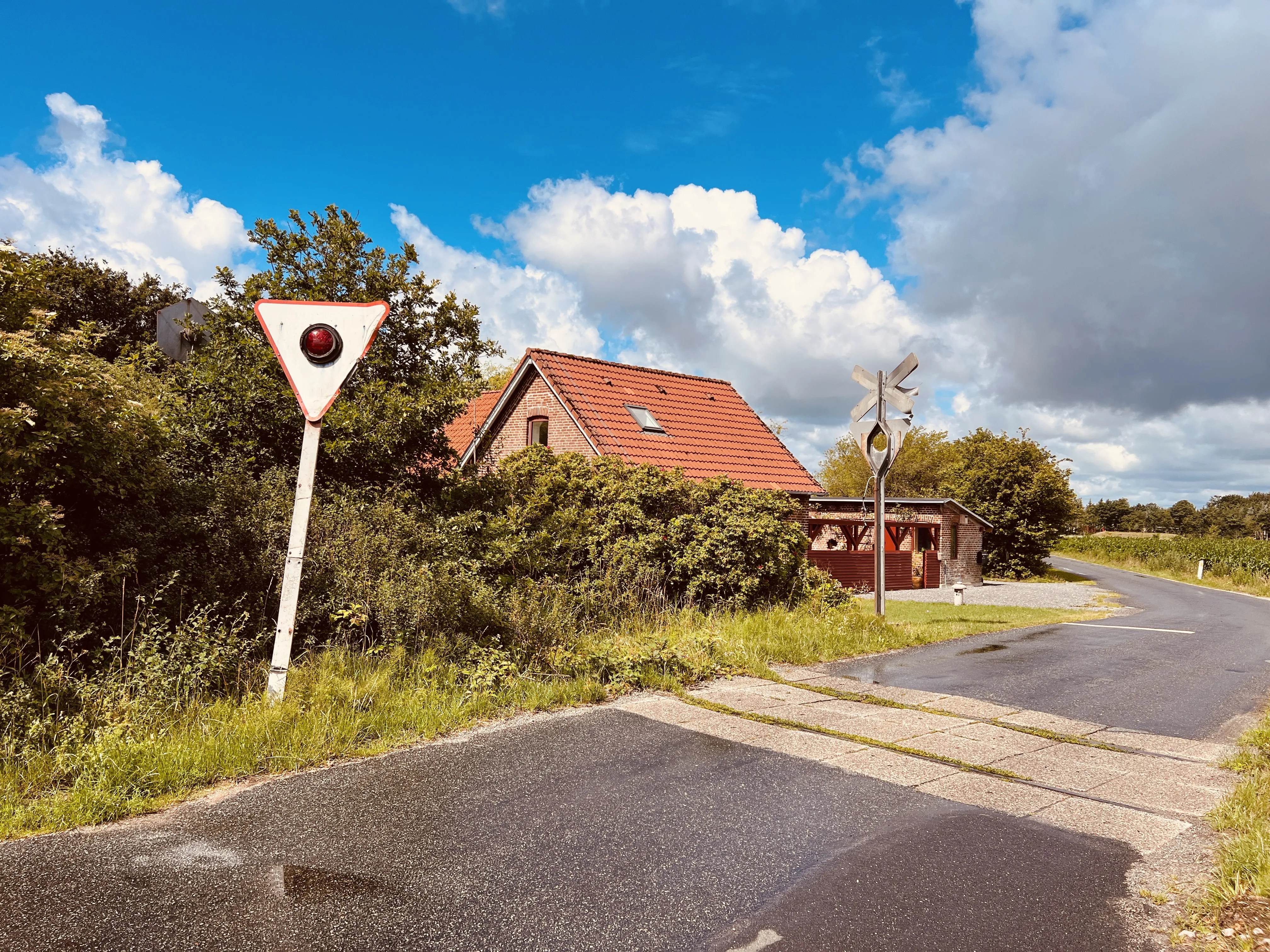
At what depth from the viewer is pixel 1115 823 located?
4.17 meters

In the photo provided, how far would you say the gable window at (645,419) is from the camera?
74.7ft

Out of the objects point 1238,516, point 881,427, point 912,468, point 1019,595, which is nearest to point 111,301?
point 881,427

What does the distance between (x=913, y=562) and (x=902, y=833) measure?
27.7m

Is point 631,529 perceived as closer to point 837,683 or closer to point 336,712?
point 837,683

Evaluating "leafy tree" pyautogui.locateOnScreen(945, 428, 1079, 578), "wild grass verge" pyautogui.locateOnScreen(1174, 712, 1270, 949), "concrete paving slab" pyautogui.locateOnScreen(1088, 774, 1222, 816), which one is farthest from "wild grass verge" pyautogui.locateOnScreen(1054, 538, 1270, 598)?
"wild grass verge" pyautogui.locateOnScreen(1174, 712, 1270, 949)

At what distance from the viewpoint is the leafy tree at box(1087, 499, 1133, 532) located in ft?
391

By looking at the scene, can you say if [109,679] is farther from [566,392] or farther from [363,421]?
[566,392]

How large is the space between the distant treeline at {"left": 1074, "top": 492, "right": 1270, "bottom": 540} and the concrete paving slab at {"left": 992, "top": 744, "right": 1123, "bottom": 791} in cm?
9543

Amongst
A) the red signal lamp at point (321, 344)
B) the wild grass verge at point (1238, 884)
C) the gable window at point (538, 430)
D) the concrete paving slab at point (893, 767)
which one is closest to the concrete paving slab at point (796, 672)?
the concrete paving slab at point (893, 767)

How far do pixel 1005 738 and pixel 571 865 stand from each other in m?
3.93

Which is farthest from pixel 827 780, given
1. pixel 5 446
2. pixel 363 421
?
pixel 363 421

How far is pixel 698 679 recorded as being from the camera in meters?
7.57

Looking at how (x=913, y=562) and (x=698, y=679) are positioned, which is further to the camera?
(x=913, y=562)

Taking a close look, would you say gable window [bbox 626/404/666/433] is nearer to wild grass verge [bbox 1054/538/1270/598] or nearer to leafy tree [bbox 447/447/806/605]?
leafy tree [bbox 447/447/806/605]
